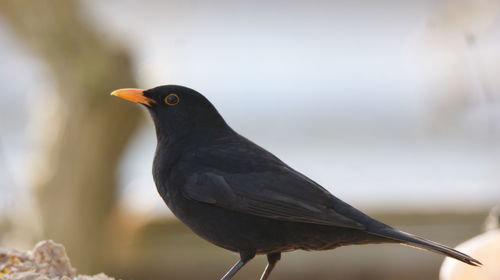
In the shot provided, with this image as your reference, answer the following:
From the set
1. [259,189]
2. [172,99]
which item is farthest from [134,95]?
[259,189]

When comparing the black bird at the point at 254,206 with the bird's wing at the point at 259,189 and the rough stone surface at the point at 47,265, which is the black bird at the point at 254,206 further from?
the rough stone surface at the point at 47,265

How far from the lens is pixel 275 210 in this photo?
3.25m

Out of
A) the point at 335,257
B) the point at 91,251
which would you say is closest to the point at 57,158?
the point at 91,251

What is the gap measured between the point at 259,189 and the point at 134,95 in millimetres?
742

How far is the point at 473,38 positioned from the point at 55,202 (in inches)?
165

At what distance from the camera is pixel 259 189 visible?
3.33 meters

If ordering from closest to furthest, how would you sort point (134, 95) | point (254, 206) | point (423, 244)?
→ point (423, 244), point (254, 206), point (134, 95)

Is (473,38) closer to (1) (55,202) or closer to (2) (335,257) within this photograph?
(2) (335,257)

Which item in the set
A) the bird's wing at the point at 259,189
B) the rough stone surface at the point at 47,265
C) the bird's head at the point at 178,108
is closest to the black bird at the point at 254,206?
the bird's wing at the point at 259,189

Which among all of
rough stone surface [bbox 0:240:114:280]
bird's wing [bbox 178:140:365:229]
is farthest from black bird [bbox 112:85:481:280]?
rough stone surface [bbox 0:240:114:280]

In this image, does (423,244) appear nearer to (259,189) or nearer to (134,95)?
(259,189)

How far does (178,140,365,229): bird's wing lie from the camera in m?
3.23

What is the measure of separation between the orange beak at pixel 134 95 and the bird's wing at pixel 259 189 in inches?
14.3

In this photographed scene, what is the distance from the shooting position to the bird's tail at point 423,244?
120 inches
